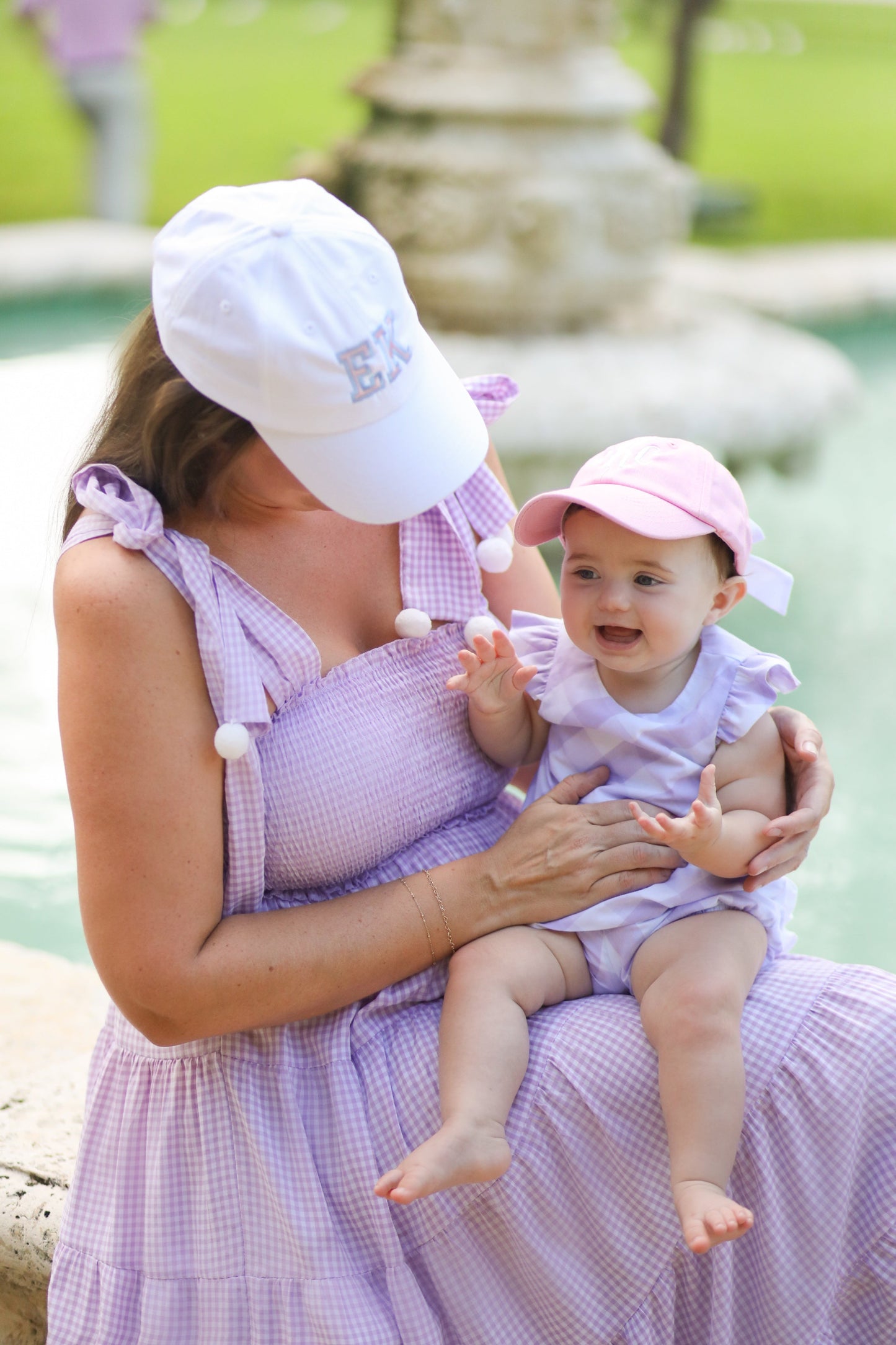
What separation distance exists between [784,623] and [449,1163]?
118 inches

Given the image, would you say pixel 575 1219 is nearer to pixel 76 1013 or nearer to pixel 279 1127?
pixel 279 1127

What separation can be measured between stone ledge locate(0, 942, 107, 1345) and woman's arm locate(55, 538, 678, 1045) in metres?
0.41

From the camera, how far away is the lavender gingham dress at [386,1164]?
127 cm

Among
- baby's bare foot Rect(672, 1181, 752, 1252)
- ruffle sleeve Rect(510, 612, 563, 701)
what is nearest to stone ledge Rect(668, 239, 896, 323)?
ruffle sleeve Rect(510, 612, 563, 701)

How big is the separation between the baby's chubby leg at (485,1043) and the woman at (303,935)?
0.09 feet

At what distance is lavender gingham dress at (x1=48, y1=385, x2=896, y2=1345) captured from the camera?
1268mm

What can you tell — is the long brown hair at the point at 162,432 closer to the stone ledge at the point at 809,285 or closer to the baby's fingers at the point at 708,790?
the baby's fingers at the point at 708,790

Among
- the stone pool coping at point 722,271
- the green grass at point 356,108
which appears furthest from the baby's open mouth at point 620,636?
the green grass at point 356,108

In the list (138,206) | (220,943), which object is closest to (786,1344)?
(220,943)

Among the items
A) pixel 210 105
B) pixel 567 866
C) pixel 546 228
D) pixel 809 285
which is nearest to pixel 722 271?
pixel 809 285

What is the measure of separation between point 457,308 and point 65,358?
9.15ft

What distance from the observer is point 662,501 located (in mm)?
1357

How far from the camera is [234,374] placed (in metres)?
1.18

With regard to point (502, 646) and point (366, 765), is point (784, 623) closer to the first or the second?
point (502, 646)
